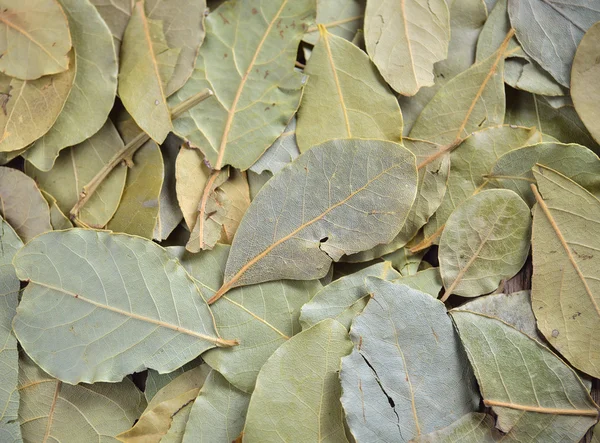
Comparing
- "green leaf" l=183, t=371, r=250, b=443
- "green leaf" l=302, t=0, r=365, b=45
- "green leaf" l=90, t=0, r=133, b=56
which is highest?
"green leaf" l=90, t=0, r=133, b=56

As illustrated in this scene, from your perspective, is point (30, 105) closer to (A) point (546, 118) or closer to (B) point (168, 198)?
(B) point (168, 198)

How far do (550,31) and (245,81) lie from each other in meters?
0.41

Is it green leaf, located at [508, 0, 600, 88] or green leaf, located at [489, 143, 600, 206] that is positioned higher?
green leaf, located at [508, 0, 600, 88]

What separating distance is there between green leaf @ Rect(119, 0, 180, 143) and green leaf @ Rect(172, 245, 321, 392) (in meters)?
0.17

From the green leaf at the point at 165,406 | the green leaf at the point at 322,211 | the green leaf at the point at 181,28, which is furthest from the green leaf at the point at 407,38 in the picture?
the green leaf at the point at 165,406

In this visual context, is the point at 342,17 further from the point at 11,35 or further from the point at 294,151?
the point at 11,35

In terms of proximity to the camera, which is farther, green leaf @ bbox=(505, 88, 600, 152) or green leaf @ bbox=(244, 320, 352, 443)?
green leaf @ bbox=(505, 88, 600, 152)

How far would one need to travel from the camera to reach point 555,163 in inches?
27.5

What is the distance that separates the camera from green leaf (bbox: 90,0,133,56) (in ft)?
2.43

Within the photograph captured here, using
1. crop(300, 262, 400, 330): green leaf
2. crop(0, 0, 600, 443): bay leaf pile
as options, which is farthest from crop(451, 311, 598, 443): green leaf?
crop(300, 262, 400, 330): green leaf

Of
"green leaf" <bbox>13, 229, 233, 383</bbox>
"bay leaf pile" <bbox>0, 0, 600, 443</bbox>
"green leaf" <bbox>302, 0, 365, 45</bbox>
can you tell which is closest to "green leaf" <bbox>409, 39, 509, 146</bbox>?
"bay leaf pile" <bbox>0, 0, 600, 443</bbox>

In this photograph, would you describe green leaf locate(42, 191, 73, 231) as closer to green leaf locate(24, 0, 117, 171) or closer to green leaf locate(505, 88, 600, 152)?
green leaf locate(24, 0, 117, 171)

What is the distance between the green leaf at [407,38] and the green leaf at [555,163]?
14 centimetres

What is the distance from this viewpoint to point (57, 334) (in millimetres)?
671
